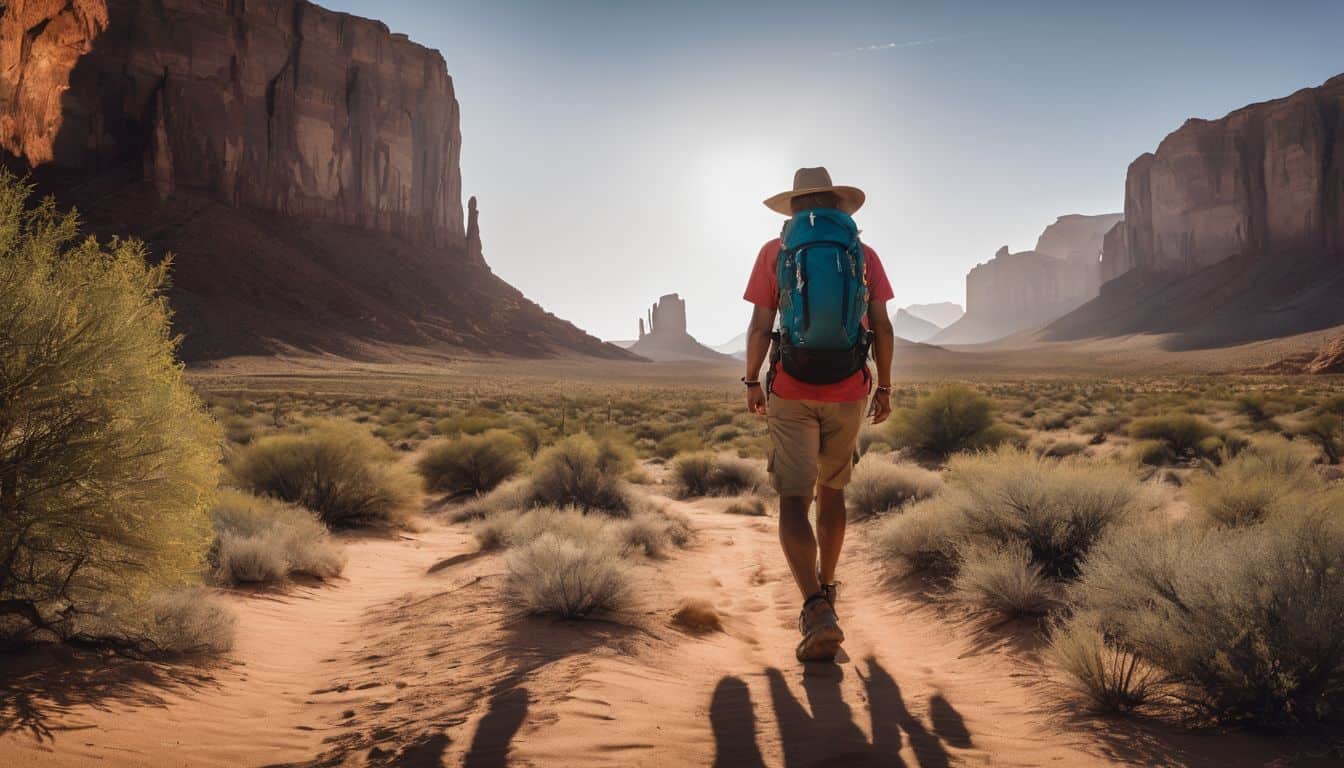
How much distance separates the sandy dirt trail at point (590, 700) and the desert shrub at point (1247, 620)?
0.71ft

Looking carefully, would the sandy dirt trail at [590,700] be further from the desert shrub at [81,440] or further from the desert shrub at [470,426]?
the desert shrub at [470,426]

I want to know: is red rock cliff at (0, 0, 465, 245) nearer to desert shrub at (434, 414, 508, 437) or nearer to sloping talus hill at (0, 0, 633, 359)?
sloping talus hill at (0, 0, 633, 359)

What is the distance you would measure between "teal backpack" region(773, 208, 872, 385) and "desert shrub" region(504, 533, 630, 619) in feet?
6.51

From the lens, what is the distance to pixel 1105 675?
2955 mm

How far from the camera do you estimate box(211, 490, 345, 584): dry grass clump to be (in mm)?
5793

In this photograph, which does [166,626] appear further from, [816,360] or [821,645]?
[816,360]

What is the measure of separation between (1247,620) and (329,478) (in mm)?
8949

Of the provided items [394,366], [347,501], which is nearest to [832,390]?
[347,501]

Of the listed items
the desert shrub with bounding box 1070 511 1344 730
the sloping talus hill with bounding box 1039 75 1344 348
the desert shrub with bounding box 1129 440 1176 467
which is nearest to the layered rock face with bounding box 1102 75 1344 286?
the sloping talus hill with bounding box 1039 75 1344 348

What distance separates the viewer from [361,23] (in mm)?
88625

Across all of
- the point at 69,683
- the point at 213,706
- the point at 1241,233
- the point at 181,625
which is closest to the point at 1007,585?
the point at 213,706

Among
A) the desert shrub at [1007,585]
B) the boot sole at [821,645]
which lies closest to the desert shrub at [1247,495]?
the desert shrub at [1007,585]

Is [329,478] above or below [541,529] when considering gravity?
above

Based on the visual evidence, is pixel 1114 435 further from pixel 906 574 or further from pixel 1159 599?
pixel 1159 599
